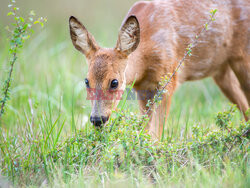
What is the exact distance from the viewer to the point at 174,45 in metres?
5.23

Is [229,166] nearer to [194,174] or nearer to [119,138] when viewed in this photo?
[194,174]

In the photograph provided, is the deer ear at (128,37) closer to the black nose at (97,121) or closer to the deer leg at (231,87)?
the black nose at (97,121)

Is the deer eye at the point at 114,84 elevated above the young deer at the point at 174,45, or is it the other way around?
the young deer at the point at 174,45

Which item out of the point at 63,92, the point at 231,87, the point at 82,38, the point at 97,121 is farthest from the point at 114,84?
the point at 231,87

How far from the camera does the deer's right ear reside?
4633 millimetres

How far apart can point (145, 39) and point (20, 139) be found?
6.57ft

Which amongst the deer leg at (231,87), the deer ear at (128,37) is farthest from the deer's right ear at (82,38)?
the deer leg at (231,87)

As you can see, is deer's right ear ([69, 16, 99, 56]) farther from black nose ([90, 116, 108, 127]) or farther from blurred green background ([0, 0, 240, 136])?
black nose ([90, 116, 108, 127])

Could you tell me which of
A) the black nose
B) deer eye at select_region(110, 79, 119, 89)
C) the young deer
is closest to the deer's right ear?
the young deer

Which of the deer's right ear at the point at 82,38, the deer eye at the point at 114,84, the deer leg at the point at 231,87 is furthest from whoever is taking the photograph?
the deer leg at the point at 231,87

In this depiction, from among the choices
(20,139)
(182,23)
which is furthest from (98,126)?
(182,23)

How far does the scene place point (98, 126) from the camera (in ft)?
13.1

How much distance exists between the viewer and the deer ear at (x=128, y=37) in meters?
4.43

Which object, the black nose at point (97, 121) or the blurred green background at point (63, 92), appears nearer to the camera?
the black nose at point (97, 121)
